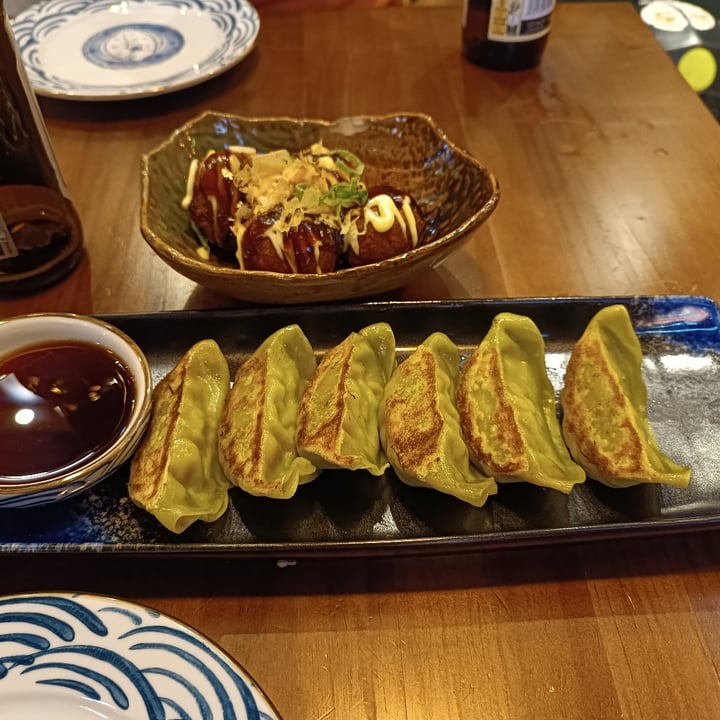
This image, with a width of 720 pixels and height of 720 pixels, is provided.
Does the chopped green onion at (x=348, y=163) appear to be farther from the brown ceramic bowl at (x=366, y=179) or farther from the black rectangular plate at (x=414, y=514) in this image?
the black rectangular plate at (x=414, y=514)

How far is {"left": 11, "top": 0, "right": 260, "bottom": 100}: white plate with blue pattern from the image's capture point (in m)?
2.36

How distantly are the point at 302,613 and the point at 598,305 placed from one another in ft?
3.27

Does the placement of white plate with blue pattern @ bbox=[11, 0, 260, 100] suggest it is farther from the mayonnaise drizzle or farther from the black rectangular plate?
the black rectangular plate

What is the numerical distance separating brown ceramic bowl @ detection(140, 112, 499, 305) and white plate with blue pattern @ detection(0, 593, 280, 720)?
759 millimetres

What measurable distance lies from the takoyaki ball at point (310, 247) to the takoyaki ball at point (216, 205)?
21 cm

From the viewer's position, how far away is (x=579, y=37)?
277 centimetres

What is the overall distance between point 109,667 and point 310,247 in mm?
995

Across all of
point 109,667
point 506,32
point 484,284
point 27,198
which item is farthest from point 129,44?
point 109,667

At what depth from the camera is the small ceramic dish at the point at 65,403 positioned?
1.15 metres

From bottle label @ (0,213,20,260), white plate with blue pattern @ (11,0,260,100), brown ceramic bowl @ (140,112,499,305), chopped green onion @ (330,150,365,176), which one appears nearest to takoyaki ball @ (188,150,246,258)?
brown ceramic bowl @ (140,112,499,305)

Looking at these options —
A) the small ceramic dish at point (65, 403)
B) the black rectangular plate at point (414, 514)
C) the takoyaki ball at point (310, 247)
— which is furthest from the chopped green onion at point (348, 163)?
the small ceramic dish at point (65, 403)

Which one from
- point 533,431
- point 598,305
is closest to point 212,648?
point 533,431

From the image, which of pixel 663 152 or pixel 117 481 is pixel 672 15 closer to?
pixel 663 152

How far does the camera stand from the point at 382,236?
1.59m
